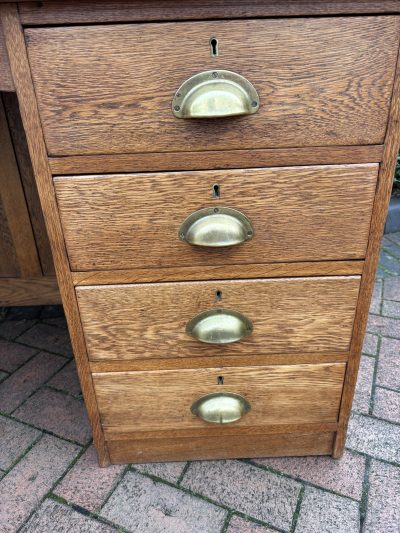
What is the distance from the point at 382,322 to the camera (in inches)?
73.8

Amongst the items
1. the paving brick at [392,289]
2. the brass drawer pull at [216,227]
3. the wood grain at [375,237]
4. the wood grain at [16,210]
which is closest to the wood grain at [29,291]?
the wood grain at [16,210]

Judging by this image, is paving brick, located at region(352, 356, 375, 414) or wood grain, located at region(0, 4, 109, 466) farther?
paving brick, located at region(352, 356, 375, 414)

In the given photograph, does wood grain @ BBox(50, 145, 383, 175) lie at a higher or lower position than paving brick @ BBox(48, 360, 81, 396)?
higher

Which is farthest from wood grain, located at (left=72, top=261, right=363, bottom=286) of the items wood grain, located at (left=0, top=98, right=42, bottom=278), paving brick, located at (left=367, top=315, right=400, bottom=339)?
paving brick, located at (left=367, top=315, right=400, bottom=339)

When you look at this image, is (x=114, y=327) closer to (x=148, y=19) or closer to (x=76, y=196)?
(x=76, y=196)

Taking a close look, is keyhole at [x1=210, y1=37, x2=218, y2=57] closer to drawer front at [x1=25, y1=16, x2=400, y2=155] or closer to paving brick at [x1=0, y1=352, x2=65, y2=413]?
drawer front at [x1=25, y1=16, x2=400, y2=155]

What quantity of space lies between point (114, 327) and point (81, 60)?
56 centimetres

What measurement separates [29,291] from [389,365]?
4.79 ft

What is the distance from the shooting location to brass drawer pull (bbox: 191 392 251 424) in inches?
44.5

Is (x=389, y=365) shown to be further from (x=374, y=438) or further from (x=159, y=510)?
(x=159, y=510)

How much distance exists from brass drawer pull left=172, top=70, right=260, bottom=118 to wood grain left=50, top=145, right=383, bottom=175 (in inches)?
3.4

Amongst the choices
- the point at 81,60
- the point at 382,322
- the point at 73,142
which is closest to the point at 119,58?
the point at 81,60

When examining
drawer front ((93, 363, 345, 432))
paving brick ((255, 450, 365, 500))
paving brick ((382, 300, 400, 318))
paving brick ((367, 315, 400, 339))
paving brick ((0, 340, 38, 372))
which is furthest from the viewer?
paving brick ((382, 300, 400, 318))

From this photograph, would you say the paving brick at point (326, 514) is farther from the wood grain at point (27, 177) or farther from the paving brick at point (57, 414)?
the wood grain at point (27, 177)
